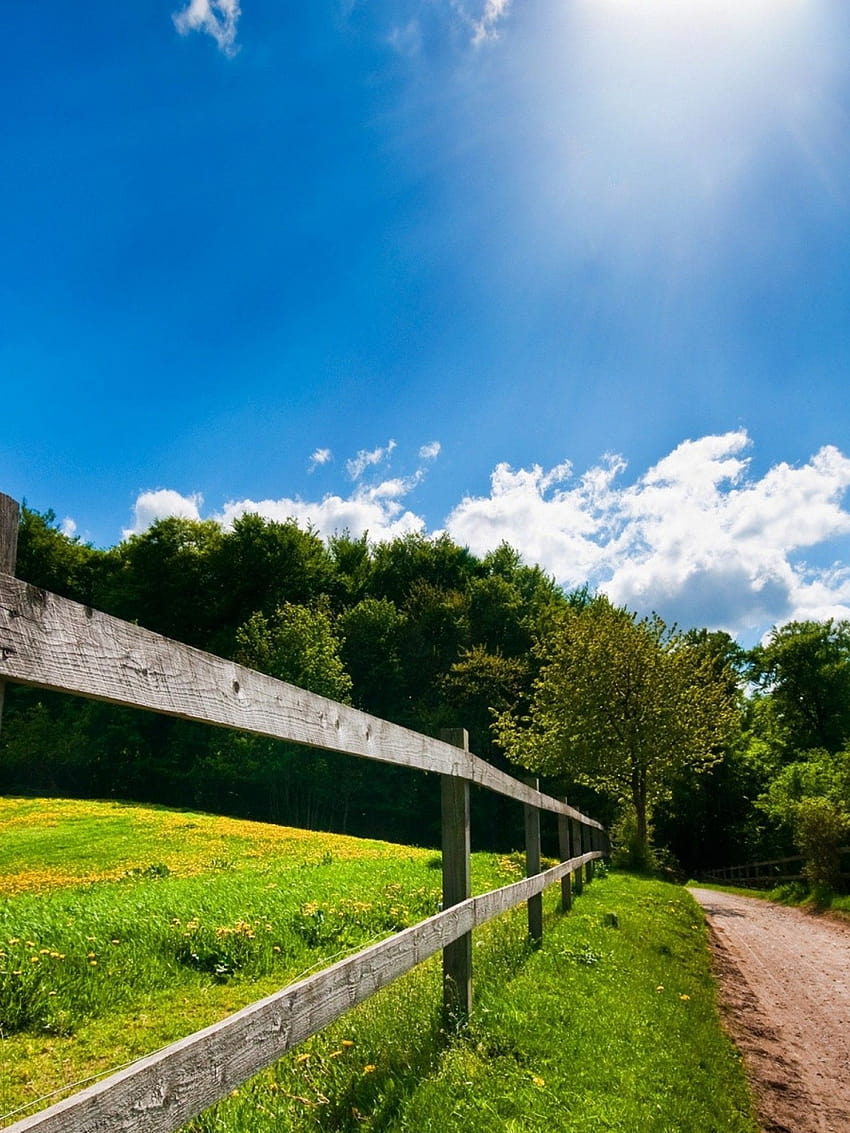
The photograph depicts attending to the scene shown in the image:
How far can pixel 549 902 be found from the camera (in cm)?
1012

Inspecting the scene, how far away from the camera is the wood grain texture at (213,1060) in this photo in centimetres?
150

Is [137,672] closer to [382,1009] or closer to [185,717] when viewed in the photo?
[185,717]

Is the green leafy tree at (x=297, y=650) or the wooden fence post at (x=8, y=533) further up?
the green leafy tree at (x=297, y=650)

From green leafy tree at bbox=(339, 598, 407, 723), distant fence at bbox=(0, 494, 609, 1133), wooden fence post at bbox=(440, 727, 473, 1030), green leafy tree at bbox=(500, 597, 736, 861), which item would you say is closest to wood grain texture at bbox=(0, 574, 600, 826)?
distant fence at bbox=(0, 494, 609, 1133)

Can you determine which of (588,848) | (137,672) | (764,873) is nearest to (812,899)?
(588,848)

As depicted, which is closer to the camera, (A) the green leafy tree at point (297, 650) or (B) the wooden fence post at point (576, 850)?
(B) the wooden fence post at point (576, 850)

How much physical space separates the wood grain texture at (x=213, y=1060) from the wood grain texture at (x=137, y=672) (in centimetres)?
79

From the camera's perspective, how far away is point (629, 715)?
23.4m

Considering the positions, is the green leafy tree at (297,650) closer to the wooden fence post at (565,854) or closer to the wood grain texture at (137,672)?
the wooden fence post at (565,854)

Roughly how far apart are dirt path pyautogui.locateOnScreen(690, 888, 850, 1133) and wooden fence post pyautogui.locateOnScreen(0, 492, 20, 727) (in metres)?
4.98

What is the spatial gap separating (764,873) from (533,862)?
1153 inches

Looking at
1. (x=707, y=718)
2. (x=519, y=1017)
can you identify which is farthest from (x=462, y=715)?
(x=519, y=1017)

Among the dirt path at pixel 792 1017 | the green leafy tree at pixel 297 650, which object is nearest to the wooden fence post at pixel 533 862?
the dirt path at pixel 792 1017

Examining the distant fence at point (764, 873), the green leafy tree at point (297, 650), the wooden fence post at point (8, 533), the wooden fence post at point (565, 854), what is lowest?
the distant fence at point (764, 873)
